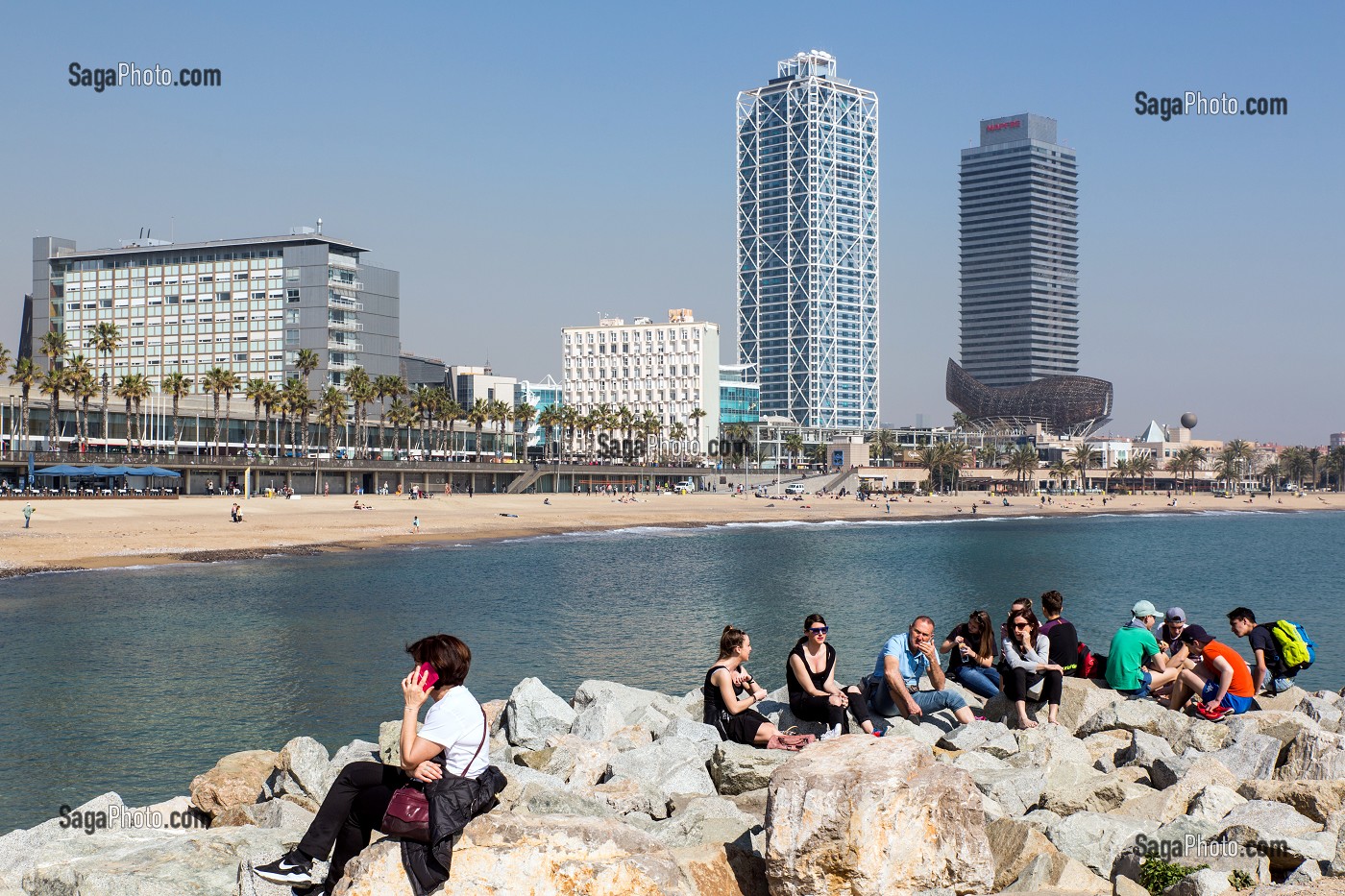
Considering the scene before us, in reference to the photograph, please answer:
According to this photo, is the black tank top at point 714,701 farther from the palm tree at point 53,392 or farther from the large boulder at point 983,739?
the palm tree at point 53,392

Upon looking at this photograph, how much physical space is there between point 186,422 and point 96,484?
30.3 meters

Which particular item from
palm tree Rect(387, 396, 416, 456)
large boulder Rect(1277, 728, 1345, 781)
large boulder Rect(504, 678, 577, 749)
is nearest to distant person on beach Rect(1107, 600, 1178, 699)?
large boulder Rect(1277, 728, 1345, 781)

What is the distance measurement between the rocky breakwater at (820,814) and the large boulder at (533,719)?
3 cm

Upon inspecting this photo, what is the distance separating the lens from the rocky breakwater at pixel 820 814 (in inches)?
300

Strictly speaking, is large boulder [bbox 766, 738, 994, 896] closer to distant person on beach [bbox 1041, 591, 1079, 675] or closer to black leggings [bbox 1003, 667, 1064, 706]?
black leggings [bbox 1003, 667, 1064, 706]

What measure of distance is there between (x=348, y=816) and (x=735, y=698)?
5967 millimetres

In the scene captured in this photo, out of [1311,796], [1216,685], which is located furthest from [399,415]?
[1311,796]

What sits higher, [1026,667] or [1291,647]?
[1026,667]

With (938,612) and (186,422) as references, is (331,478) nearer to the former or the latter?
(186,422)

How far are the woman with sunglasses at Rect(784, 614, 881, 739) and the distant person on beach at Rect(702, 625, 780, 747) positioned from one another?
41cm

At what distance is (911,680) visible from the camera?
1415 cm

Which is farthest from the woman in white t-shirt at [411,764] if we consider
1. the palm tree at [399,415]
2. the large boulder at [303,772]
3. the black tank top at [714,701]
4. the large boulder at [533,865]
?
the palm tree at [399,415]

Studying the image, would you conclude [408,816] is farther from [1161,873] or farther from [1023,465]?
[1023,465]

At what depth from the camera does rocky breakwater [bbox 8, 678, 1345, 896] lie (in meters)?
7.61
